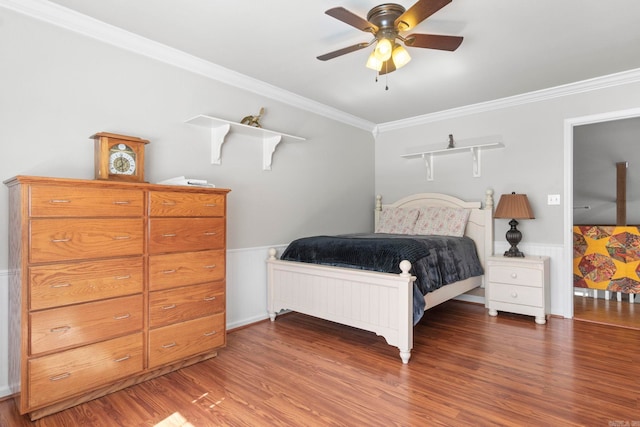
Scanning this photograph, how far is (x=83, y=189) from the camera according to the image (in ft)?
6.32

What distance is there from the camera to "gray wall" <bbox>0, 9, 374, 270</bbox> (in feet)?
6.91

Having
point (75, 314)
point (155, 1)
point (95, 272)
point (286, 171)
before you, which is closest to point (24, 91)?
point (155, 1)

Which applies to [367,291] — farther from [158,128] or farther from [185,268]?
[158,128]

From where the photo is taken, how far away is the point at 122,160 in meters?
2.28

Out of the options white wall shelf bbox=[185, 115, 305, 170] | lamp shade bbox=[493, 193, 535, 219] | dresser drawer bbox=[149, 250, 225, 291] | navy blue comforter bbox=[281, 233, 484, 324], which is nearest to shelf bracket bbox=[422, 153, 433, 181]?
lamp shade bbox=[493, 193, 535, 219]

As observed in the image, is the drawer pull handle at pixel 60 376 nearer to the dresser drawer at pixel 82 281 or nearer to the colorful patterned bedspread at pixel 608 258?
the dresser drawer at pixel 82 281

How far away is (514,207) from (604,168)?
2632 millimetres

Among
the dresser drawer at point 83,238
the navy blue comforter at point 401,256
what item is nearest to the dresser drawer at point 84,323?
the dresser drawer at point 83,238

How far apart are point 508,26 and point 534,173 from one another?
6.31 ft

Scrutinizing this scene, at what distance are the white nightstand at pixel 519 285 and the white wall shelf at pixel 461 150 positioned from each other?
1.14m

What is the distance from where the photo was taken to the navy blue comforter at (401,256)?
2.71 m

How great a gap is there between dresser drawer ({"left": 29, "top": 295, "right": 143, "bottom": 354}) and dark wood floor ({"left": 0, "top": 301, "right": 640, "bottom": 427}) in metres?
0.38

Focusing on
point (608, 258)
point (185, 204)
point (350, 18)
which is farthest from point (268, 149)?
point (608, 258)

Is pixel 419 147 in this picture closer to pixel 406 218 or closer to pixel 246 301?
pixel 406 218
